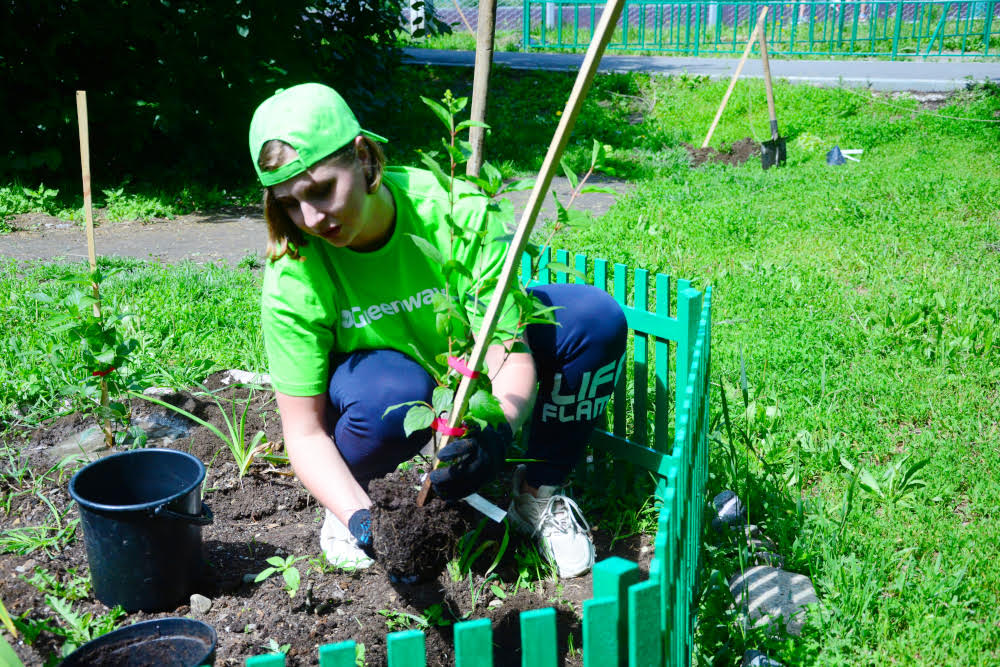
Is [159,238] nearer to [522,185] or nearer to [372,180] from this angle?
[372,180]

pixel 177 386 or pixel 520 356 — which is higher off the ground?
pixel 520 356

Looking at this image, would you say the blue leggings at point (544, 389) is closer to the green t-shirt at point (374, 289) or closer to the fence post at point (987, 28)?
the green t-shirt at point (374, 289)

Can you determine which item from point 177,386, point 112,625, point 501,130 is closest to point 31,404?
point 177,386

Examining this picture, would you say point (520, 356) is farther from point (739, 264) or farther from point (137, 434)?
point (739, 264)

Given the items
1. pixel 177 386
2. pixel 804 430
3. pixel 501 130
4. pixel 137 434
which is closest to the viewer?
pixel 137 434

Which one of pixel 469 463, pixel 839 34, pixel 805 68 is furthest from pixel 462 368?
pixel 839 34

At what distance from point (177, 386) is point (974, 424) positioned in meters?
2.96

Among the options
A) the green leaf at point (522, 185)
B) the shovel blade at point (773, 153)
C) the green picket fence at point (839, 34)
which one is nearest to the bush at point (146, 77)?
the shovel blade at point (773, 153)

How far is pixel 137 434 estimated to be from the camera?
2816 mm

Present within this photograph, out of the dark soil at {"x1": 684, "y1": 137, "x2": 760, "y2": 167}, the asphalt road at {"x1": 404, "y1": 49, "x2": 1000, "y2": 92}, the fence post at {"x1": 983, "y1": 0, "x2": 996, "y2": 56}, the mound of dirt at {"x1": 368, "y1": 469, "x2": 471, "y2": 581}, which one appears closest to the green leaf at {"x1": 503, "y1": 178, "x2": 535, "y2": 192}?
the mound of dirt at {"x1": 368, "y1": 469, "x2": 471, "y2": 581}

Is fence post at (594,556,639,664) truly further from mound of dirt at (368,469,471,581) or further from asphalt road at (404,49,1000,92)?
asphalt road at (404,49,1000,92)

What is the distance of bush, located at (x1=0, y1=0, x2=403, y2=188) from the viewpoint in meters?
6.82

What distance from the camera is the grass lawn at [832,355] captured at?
2203 millimetres

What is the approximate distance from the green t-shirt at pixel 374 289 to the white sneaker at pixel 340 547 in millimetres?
409
